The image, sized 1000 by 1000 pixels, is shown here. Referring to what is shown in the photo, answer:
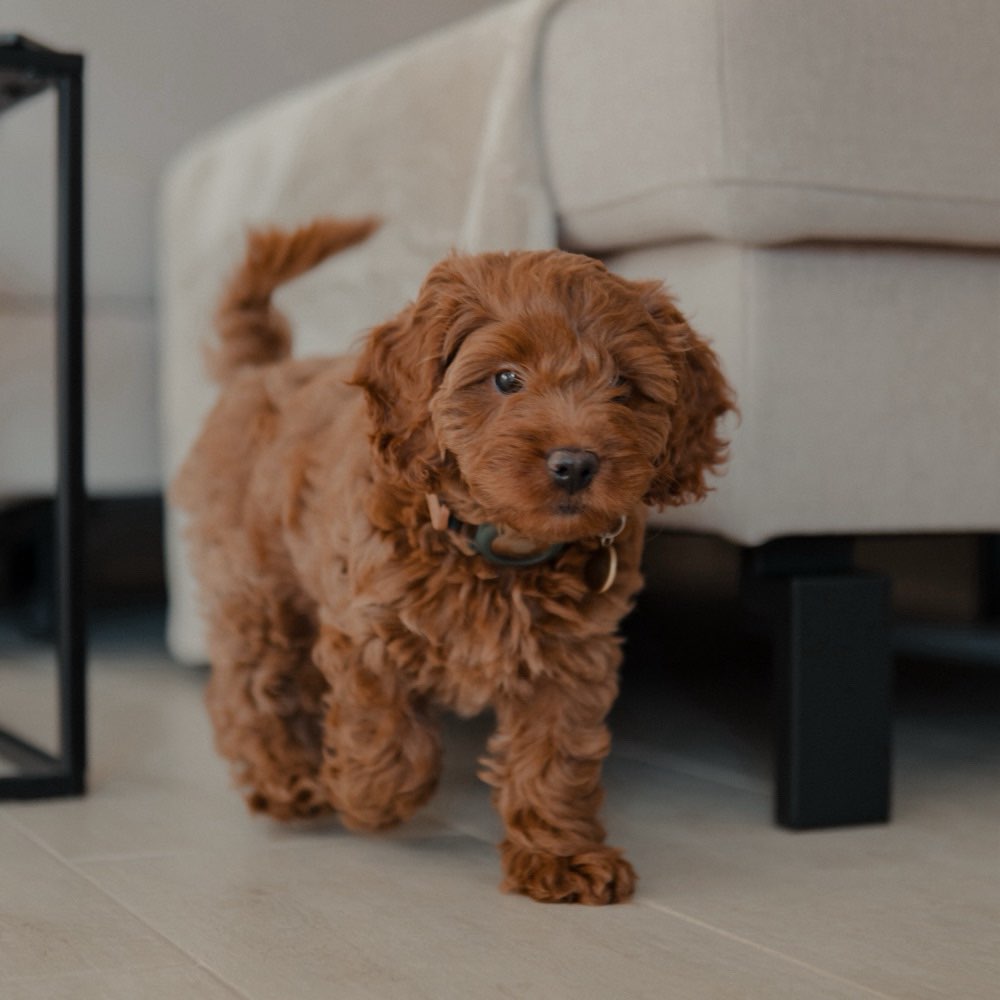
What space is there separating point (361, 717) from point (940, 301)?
89 centimetres

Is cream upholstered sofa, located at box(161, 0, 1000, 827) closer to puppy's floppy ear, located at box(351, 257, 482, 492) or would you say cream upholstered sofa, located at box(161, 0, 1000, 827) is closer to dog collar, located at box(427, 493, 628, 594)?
dog collar, located at box(427, 493, 628, 594)

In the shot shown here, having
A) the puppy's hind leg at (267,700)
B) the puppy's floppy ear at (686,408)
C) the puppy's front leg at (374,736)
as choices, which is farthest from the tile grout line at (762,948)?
the puppy's hind leg at (267,700)

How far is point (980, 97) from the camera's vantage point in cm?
191

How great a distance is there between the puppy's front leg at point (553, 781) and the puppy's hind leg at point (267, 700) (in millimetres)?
340

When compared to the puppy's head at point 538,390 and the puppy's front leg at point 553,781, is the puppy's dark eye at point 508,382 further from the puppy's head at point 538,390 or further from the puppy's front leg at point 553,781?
the puppy's front leg at point 553,781

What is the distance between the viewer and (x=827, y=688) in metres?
1.89

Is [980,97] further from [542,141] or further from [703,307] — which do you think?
[542,141]

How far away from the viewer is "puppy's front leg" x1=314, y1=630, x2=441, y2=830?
66.9 inches

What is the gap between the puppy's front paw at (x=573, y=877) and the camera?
61.9 inches

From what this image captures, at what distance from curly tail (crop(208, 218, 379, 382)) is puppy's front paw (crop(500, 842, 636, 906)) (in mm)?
868

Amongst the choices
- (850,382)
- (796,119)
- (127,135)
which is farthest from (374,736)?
(127,135)

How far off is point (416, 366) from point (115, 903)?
0.62m

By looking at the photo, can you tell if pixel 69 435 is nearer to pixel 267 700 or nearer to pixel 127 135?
pixel 267 700

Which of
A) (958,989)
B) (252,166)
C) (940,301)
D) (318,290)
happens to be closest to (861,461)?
(940,301)
